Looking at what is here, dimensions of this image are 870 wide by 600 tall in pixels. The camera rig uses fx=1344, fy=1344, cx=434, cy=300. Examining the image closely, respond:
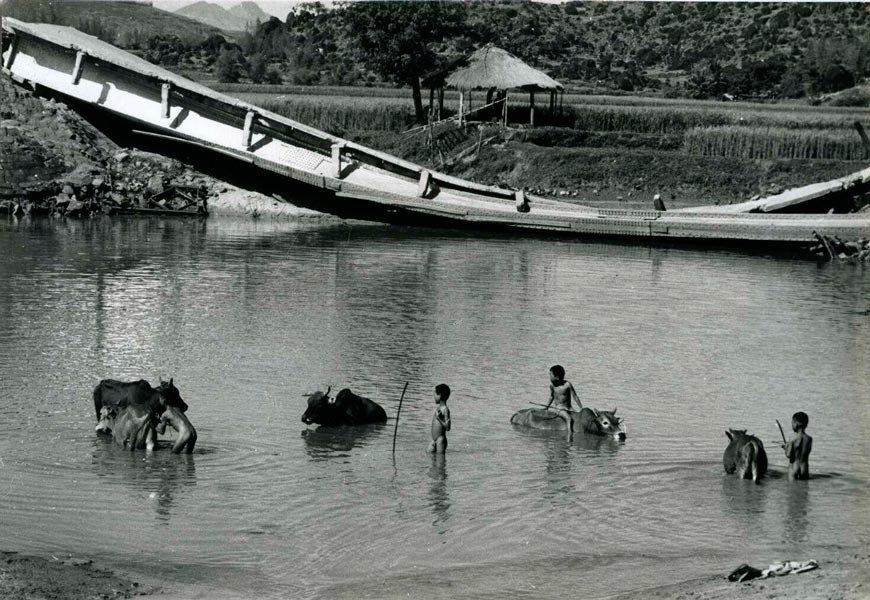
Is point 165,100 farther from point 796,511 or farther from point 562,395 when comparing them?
point 796,511

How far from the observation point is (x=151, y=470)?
44.7ft

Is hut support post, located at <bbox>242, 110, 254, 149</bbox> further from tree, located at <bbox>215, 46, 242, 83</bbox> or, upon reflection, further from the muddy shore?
the muddy shore

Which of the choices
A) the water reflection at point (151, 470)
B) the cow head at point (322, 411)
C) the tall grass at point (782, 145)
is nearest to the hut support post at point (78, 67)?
the tall grass at point (782, 145)

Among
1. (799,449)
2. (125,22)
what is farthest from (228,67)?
(799,449)

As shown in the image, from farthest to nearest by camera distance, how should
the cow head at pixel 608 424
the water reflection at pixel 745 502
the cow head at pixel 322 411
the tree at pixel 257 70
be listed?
the tree at pixel 257 70 < the cow head at pixel 608 424 < the cow head at pixel 322 411 < the water reflection at pixel 745 502

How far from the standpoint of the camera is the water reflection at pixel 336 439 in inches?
585

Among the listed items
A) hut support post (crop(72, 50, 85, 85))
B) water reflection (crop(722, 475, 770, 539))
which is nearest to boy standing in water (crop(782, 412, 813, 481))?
water reflection (crop(722, 475, 770, 539))

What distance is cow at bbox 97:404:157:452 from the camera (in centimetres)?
1420

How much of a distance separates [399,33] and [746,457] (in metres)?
35.9

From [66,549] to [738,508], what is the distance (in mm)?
6376

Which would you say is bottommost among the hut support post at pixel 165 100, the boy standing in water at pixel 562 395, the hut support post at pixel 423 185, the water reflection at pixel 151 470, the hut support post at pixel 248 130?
the water reflection at pixel 151 470

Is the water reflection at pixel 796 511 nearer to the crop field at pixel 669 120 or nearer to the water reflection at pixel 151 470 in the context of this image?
the water reflection at pixel 151 470

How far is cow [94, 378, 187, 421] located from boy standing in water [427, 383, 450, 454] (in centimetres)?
284

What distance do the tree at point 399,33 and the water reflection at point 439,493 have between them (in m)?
34.8
